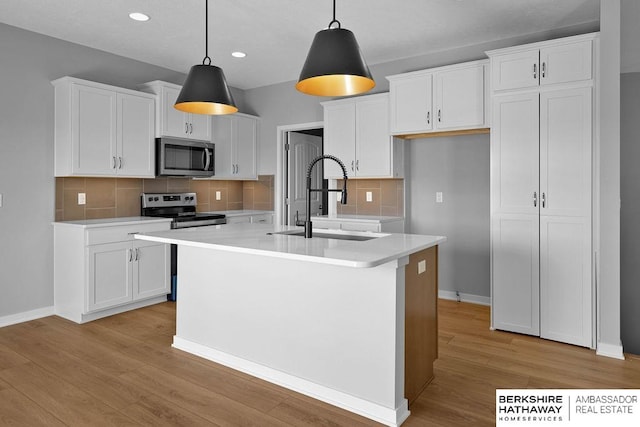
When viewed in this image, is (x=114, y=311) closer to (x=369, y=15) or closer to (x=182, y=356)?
(x=182, y=356)

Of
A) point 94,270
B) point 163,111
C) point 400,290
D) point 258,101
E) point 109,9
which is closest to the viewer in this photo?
point 400,290

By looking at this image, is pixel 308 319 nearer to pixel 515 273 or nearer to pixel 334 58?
pixel 334 58

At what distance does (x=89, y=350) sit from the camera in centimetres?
316

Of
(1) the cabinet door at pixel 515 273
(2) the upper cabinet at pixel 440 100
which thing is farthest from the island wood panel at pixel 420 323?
(2) the upper cabinet at pixel 440 100

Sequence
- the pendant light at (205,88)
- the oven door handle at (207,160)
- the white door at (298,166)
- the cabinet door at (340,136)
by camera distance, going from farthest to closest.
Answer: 1. the white door at (298,166)
2. the oven door handle at (207,160)
3. the cabinet door at (340,136)
4. the pendant light at (205,88)

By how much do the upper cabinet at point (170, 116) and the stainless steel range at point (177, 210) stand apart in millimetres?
724

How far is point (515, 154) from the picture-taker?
3.46 metres

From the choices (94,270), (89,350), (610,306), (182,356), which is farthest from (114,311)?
(610,306)

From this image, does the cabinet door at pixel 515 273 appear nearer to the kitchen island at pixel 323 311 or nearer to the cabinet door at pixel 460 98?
the cabinet door at pixel 460 98

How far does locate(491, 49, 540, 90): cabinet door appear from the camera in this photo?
3.36 meters

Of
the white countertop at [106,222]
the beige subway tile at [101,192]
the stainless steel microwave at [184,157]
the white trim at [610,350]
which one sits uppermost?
the stainless steel microwave at [184,157]

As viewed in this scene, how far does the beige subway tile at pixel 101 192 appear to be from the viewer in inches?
170

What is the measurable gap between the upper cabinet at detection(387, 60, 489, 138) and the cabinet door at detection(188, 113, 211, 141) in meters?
2.17

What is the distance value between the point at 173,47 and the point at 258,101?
1.75 metres
